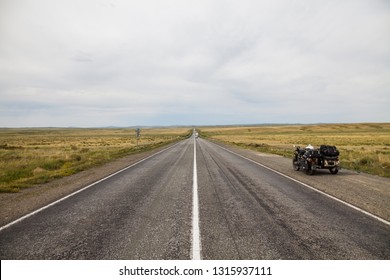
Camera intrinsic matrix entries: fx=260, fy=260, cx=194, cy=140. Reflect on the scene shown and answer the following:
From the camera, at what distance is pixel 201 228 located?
5.40 metres

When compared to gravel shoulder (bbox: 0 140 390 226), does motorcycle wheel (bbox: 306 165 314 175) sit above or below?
above

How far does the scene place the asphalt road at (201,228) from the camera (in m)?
4.34

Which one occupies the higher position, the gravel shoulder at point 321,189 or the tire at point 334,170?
the tire at point 334,170

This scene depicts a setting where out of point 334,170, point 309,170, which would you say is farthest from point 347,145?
point 309,170

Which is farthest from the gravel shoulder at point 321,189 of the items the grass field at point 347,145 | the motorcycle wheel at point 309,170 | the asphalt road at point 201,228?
the grass field at point 347,145

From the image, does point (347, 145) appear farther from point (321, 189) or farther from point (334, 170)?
point (321, 189)

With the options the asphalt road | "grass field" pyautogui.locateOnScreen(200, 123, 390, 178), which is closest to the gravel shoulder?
the asphalt road

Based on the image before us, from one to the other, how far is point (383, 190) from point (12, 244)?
1099 cm

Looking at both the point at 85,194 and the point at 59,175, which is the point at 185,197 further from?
the point at 59,175

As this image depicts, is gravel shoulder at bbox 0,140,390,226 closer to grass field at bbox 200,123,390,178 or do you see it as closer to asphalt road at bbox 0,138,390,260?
asphalt road at bbox 0,138,390,260

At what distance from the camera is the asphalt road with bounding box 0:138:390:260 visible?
14.3 feet

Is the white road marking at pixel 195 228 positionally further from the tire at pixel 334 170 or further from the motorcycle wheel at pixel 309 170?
the tire at pixel 334 170

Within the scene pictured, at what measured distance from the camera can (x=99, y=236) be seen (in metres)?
5.04
